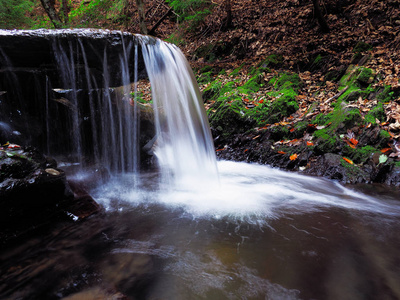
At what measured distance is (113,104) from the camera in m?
5.55

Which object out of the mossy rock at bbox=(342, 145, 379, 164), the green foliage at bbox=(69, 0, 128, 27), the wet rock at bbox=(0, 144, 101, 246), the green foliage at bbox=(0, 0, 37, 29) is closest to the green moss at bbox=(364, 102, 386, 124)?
the mossy rock at bbox=(342, 145, 379, 164)

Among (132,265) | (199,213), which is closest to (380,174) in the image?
(199,213)

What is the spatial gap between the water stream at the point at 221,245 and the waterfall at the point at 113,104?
0.79 feet

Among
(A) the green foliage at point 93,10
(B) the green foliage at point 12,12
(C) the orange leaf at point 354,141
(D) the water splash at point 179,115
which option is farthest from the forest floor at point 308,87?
(B) the green foliage at point 12,12

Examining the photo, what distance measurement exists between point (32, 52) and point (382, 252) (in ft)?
18.7

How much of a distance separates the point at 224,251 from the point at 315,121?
4245 mm

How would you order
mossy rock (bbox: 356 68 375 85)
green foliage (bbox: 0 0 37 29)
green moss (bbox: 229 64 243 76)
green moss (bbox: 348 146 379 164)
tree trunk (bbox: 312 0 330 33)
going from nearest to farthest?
green moss (bbox: 348 146 379 164)
mossy rock (bbox: 356 68 375 85)
tree trunk (bbox: 312 0 330 33)
green moss (bbox: 229 64 243 76)
green foliage (bbox: 0 0 37 29)

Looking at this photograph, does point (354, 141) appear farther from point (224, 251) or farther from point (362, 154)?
point (224, 251)

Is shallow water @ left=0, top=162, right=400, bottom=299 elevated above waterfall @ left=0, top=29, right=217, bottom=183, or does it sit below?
below

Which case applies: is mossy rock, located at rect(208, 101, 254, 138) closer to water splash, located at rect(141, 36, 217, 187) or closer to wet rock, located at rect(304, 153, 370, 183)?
water splash, located at rect(141, 36, 217, 187)

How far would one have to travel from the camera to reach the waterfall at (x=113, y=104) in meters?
4.38

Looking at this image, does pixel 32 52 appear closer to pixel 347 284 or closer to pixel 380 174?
pixel 347 284

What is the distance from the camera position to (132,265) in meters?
2.04

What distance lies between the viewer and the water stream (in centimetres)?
176
